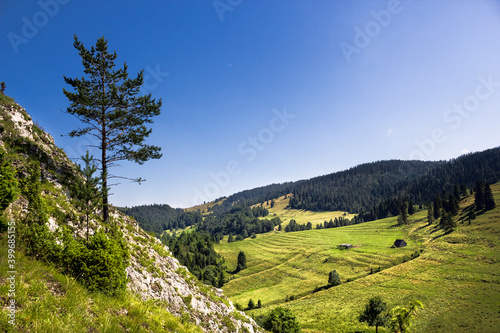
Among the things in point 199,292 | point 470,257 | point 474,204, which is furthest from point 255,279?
point 474,204

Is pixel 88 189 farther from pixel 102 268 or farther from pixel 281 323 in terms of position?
pixel 281 323

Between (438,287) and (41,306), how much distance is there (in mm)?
94609

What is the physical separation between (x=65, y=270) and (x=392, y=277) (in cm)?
10103

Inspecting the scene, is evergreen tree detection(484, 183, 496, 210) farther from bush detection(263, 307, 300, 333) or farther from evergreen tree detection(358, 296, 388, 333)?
bush detection(263, 307, 300, 333)

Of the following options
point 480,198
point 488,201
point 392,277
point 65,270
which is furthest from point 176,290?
point 480,198

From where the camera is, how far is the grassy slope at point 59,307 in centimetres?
636

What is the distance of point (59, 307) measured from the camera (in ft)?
25.1

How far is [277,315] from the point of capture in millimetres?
46406

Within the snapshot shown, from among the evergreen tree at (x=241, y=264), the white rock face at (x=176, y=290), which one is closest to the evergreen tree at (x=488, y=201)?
the evergreen tree at (x=241, y=264)

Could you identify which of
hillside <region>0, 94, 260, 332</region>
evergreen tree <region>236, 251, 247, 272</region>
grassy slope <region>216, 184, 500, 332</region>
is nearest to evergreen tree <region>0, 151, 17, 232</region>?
hillside <region>0, 94, 260, 332</region>

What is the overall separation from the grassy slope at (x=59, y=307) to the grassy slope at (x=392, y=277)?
179ft

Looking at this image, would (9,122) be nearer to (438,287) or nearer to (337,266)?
(438,287)

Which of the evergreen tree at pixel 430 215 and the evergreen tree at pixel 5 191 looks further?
the evergreen tree at pixel 430 215

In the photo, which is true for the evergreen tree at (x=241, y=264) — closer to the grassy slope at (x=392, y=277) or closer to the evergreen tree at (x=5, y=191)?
the grassy slope at (x=392, y=277)
